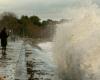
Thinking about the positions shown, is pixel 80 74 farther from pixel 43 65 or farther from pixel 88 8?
pixel 43 65

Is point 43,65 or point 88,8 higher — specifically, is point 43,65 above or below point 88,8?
below

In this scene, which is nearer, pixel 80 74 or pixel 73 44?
pixel 80 74

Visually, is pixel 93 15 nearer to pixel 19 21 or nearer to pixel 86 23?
pixel 86 23

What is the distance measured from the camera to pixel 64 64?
62.7 feet

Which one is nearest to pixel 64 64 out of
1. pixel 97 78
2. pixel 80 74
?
pixel 80 74

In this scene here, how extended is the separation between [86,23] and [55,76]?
2.67m

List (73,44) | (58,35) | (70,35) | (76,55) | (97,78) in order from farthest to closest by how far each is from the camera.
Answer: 1. (58,35)
2. (70,35)
3. (73,44)
4. (76,55)
5. (97,78)

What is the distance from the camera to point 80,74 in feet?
52.1

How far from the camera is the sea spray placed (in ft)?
50.3

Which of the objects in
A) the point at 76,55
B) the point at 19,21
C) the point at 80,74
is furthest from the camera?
the point at 19,21

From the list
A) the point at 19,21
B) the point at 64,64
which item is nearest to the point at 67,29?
the point at 64,64

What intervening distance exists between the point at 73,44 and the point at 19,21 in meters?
124

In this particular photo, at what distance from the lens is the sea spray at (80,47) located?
604 inches

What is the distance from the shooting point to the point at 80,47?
17.0 metres
